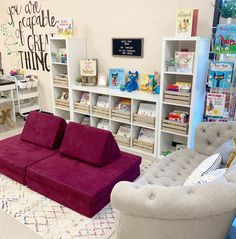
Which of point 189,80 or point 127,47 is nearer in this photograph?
point 189,80

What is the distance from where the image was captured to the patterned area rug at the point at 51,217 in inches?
83.8

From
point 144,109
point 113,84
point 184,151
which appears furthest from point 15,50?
point 184,151

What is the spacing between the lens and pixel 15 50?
535 centimetres

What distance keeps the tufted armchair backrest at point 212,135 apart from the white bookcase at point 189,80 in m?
0.41

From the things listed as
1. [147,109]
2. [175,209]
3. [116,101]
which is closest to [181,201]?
[175,209]

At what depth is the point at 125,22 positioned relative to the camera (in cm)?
370

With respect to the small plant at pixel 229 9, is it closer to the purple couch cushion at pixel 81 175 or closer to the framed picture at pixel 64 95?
the purple couch cushion at pixel 81 175

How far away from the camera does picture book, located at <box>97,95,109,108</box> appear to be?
151 inches

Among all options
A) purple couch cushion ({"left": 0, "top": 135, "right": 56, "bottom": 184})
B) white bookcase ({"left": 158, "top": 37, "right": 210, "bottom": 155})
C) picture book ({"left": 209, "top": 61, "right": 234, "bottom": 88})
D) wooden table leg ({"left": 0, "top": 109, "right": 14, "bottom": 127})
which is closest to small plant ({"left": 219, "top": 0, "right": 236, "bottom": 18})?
white bookcase ({"left": 158, "top": 37, "right": 210, "bottom": 155})

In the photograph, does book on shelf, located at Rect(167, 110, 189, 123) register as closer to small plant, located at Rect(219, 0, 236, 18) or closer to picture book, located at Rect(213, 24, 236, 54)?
picture book, located at Rect(213, 24, 236, 54)

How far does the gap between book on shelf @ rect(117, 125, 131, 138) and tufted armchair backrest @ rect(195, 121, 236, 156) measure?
1253 mm

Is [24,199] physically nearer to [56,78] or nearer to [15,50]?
[56,78]

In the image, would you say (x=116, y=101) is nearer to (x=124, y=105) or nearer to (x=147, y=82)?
(x=124, y=105)

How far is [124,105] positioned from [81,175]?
59.6 inches
